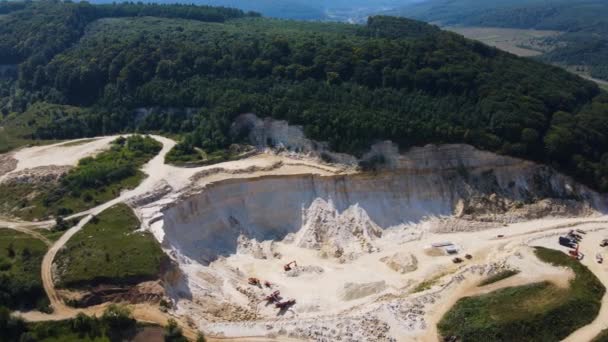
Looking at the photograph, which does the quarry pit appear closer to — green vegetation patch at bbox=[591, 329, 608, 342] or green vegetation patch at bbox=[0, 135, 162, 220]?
green vegetation patch at bbox=[0, 135, 162, 220]

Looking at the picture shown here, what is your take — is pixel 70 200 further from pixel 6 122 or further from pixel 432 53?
pixel 432 53

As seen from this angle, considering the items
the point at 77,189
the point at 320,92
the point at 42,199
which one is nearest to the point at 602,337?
the point at 320,92

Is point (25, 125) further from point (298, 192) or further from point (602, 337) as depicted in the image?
point (602, 337)

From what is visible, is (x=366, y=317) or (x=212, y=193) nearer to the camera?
(x=366, y=317)

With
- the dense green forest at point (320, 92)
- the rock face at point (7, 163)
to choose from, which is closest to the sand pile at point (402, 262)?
the dense green forest at point (320, 92)

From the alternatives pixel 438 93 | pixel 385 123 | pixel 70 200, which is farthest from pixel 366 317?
pixel 438 93

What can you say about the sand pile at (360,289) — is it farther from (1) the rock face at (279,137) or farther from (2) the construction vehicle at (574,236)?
(2) the construction vehicle at (574,236)
